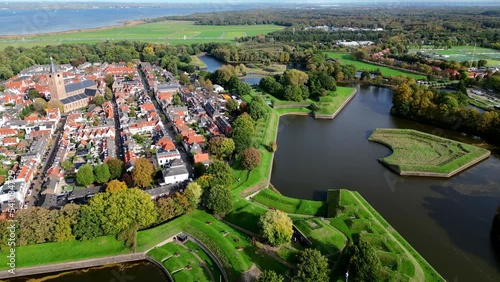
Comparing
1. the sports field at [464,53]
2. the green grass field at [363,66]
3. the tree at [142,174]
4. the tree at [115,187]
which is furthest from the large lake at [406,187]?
the sports field at [464,53]

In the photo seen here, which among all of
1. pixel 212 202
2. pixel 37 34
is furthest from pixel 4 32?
pixel 212 202

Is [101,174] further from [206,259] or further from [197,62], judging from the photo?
[197,62]

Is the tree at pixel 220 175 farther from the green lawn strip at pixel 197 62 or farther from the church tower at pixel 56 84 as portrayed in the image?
the green lawn strip at pixel 197 62

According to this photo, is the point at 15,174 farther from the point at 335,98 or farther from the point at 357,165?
the point at 335,98

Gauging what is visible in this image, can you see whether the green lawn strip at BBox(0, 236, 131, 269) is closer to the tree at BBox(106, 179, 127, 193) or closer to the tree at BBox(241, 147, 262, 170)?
the tree at BBox(106, 179, 127, 193)

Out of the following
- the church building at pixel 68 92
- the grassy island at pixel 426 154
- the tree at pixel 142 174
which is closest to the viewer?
the tree at pixel 142 174

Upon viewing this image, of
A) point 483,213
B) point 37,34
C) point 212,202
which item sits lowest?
point 483,213
